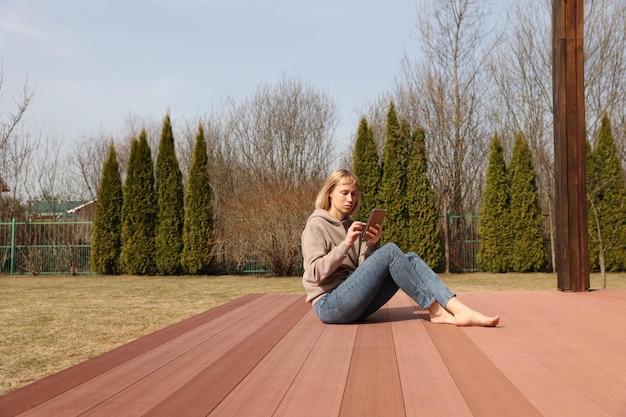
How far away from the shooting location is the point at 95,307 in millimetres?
7219

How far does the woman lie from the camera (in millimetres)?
2887

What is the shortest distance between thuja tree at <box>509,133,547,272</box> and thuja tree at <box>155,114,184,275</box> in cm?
785

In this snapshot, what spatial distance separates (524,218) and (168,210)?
27.5 ft

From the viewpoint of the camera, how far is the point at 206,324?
323cm

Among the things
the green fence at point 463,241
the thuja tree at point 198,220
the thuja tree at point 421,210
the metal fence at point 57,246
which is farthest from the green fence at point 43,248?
the green fence at point 463,241

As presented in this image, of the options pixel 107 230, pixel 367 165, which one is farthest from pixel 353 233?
pixel 107 230

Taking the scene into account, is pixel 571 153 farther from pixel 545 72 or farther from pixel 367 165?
pixel 545 72

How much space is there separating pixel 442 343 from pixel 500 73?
16.4m

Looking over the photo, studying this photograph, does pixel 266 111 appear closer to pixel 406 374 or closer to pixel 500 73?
pixel 500 73

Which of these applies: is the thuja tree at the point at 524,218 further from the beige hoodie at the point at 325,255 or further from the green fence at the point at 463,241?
the beige hoodie at the point at 325,255

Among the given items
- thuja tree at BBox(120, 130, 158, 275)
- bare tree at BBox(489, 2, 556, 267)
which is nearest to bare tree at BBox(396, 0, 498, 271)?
bare tree at BBox(489, 2, 556, 267)

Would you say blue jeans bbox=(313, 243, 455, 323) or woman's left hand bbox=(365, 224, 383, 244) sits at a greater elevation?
woman's left hand bbox=(365, 224, 383, 244)

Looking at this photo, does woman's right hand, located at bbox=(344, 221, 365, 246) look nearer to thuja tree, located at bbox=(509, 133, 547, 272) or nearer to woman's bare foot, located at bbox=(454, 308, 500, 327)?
woman's bare foot, located at bbox=(454, 308, 500, 327)

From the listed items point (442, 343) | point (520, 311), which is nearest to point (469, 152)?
point (520, 311)
